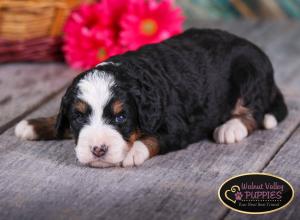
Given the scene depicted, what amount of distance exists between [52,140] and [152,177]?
0.90 meters

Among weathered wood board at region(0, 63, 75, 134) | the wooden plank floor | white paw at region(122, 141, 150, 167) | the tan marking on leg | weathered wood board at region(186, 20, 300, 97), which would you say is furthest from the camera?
weathered wood board at region(186, 20, 300, 97)

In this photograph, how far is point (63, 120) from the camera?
3908 millimetres

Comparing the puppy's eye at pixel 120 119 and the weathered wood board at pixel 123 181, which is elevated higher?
the puppy's eye at pixel 120 119

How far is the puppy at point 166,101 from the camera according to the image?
3631mm

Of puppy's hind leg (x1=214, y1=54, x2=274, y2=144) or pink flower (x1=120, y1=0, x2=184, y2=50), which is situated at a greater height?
pink flower (x1=120, y1=0, x2=184, y2=50)

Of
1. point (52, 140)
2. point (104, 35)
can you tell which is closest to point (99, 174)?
point (52, 140)

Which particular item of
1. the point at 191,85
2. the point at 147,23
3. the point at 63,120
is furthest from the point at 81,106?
the point at 147,23

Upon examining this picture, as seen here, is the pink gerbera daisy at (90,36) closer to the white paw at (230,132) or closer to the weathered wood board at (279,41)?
the weathered wood board at (279,41)

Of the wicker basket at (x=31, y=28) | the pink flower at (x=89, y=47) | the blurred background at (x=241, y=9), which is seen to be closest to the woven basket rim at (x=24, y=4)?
the wicker basket at (x=31, y=28)

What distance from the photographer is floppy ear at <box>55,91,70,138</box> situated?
379cm

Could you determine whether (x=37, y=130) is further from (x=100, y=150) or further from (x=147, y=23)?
(x=147, y=23)

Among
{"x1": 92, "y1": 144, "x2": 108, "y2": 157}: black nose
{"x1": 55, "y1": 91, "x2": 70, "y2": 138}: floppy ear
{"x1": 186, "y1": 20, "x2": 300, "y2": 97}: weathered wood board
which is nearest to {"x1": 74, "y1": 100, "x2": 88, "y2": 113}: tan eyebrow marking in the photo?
{"x1": 55, "y1": 91, "x2": 70, "y2": 138}: floppy ear

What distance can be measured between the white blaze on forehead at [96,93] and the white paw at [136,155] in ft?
1.01

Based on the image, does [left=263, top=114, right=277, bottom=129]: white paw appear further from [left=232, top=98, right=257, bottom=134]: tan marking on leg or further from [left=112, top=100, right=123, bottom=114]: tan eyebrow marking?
[left=112, top=100, right=123, bottom=114]: tan eyebrow marking
